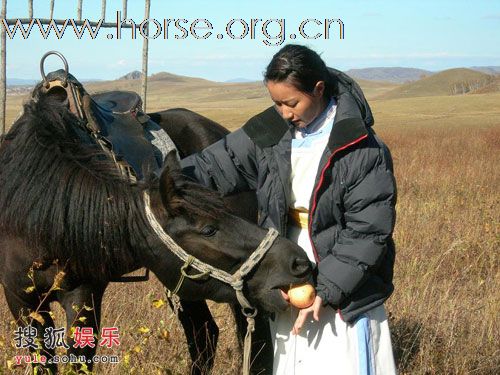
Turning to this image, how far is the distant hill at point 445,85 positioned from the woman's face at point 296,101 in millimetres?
74543

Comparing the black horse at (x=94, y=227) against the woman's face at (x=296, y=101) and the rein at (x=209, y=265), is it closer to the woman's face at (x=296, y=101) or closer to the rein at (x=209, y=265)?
the rein at (x=209, y=265)

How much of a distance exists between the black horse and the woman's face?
18.2 inches

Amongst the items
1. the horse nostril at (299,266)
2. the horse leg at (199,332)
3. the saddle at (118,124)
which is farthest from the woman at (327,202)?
the horse leg at (199,332)

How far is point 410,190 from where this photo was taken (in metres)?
9.54

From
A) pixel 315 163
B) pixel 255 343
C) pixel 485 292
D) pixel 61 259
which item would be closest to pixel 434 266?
pixel 485 292

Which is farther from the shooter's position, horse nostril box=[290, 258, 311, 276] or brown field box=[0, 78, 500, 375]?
brown field box=[0, 78, 500, 375]

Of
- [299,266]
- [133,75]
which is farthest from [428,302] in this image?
[133,75]

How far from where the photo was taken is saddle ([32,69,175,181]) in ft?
11.0

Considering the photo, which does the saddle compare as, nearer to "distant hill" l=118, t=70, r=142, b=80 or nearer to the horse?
the horse

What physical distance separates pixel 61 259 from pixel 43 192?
1.02ft

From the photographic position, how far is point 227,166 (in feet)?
→ 9.78

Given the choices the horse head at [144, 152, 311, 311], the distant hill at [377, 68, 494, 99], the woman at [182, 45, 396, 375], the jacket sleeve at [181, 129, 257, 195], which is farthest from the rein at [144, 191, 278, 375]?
the distant hill at [377, 68, 494, 99]

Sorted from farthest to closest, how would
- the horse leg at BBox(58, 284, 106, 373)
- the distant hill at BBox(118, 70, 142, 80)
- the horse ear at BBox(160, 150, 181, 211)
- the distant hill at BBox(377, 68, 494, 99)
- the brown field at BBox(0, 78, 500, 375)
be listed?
the distant hill at BBox(118, 70, 142, 80), the distant hill at BBox(377, 68, 494, 99), the brown field at BBox(0, 78, 500, 375), the horse leg at BBox(58, 284, 106, 373), the horse ear at BBox(160, 150, 181, 211)

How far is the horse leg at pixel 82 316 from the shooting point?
3043 millimetres
